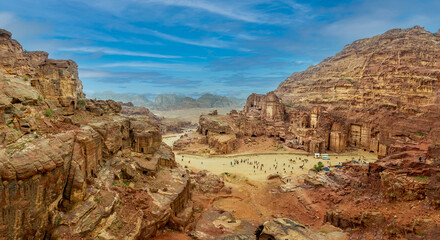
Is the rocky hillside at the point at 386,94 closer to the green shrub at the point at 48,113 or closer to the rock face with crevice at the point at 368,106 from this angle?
the rock face with crevice at the point at 368,106

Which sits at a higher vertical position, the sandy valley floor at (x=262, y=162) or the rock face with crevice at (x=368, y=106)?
the rock face with crevice at (x=368, y=106)

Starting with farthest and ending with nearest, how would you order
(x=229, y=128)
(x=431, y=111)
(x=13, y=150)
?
(x=229, y=128), (x=431, y=111), (x=13, y=150)

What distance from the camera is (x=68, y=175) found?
11.9 m

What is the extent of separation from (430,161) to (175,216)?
67.3 ft

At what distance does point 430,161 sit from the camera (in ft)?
57.1

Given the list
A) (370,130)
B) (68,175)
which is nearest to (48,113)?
(68,175)

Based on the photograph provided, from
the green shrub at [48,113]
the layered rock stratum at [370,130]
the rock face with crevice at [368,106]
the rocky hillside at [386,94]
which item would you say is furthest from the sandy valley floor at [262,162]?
the green shrub at [48,113]

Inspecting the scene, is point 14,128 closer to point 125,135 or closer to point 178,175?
point 125,135

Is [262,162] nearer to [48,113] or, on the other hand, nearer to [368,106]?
[368,106]

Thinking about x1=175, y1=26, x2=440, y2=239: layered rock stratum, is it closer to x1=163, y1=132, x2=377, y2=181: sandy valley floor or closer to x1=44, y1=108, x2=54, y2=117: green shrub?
x1=163, y1=132, x2=377, y2=181: sandy valley floor

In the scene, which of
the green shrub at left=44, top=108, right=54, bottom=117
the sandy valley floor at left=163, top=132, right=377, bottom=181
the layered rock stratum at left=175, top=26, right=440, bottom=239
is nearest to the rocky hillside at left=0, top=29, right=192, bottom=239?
the green shrub at left=44, top=108, right=54, bottom=117

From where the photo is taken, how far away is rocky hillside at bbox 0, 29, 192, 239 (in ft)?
30.1

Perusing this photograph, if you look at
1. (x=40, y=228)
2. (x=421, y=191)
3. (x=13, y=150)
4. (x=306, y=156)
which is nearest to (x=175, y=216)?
(x=40, y=228)

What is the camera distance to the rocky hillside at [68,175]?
9.19m
